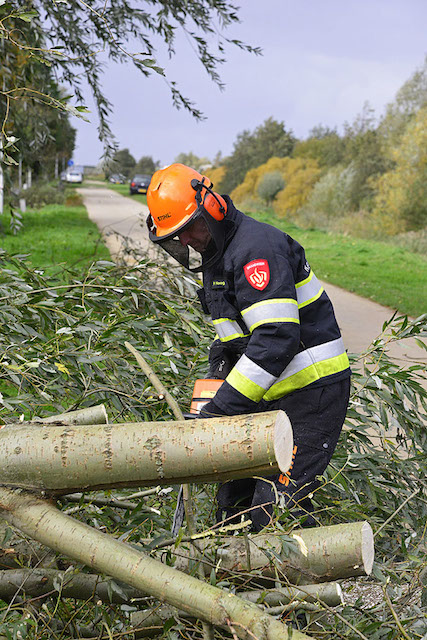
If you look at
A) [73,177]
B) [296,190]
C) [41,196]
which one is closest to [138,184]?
[41,196]

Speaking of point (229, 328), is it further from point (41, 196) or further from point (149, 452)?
point (41, 196)

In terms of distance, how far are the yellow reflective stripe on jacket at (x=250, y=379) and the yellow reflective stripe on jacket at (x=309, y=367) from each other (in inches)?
8.7

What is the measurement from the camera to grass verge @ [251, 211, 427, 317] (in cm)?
1089

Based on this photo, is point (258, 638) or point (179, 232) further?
point (179, 232)

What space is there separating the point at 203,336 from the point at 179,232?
1.22 metres

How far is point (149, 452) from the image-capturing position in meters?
1.70

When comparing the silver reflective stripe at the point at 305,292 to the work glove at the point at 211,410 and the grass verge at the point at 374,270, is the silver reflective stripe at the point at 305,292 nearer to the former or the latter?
the work glove at the point at 211,410

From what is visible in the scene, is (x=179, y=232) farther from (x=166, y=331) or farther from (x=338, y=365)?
(x=166, y=331)

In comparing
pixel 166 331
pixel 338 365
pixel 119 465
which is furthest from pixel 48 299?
pixel 119 465

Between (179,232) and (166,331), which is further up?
(179,232)

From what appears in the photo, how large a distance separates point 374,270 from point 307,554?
521 inches

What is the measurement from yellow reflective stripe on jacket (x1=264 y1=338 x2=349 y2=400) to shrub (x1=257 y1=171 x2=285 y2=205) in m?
33.8

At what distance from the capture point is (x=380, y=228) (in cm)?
2394

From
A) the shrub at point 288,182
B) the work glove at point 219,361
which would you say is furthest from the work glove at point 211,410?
the shrub at point 288,182
